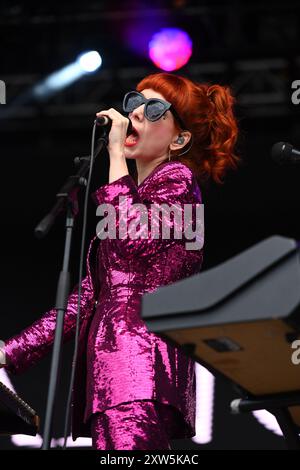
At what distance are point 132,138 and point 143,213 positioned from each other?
0.39 m

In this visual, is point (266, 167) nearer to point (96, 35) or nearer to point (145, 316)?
point (96, 35)

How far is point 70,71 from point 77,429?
11.2 ft

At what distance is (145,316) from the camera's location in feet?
5.85

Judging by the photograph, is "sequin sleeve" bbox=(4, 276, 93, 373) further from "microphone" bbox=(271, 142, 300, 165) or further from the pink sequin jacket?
"microphone" bbox=(271, 142, 300, 165)

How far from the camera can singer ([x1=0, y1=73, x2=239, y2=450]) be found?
2.12 m

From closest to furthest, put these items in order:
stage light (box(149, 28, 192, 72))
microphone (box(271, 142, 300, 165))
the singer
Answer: the singer
microphone (box(271, 142, 300, 165))
stage light (box(149, 28, 192, 72))

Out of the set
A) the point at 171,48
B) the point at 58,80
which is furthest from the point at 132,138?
the point at 58,80

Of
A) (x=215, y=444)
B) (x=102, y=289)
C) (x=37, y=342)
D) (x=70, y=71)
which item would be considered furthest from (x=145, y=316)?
(x=70, y=71)

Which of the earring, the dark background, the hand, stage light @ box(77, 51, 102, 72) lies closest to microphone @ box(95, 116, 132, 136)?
the hand

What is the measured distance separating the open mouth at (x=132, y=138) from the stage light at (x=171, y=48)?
8.71 feet

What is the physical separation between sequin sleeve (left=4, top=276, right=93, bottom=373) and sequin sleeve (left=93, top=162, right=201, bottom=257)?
1.00 feet

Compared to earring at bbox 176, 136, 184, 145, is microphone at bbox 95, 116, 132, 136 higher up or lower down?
lower down

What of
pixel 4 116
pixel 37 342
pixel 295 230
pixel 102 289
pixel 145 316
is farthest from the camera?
pixel 4 116

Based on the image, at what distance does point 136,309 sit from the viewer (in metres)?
2.22
